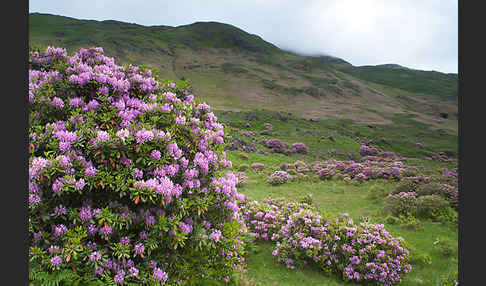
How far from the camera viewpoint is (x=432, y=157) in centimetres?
4319

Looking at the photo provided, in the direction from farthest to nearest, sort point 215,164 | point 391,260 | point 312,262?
point 312,262
point 391,260
point 215,164

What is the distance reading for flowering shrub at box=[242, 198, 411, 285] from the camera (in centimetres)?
764

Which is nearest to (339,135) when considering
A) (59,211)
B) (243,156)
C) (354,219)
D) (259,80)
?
(243,156)

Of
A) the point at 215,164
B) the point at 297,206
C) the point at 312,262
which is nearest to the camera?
the point at 215,164

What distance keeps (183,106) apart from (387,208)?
1280 centimetres

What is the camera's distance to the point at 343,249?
790cm

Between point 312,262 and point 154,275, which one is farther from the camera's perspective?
point 312,262

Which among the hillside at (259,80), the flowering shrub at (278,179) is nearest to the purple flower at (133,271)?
the flowering shrub at (278,179)

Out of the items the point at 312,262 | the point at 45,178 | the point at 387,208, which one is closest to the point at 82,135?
the point at 45,178

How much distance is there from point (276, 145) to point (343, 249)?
28242 mm

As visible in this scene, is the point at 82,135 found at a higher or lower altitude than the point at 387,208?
higher

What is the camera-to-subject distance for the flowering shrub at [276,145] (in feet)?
115

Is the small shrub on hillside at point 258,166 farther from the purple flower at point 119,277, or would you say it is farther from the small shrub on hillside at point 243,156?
the purple flower at point 119,277

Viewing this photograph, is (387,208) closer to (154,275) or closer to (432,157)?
(154,275)
